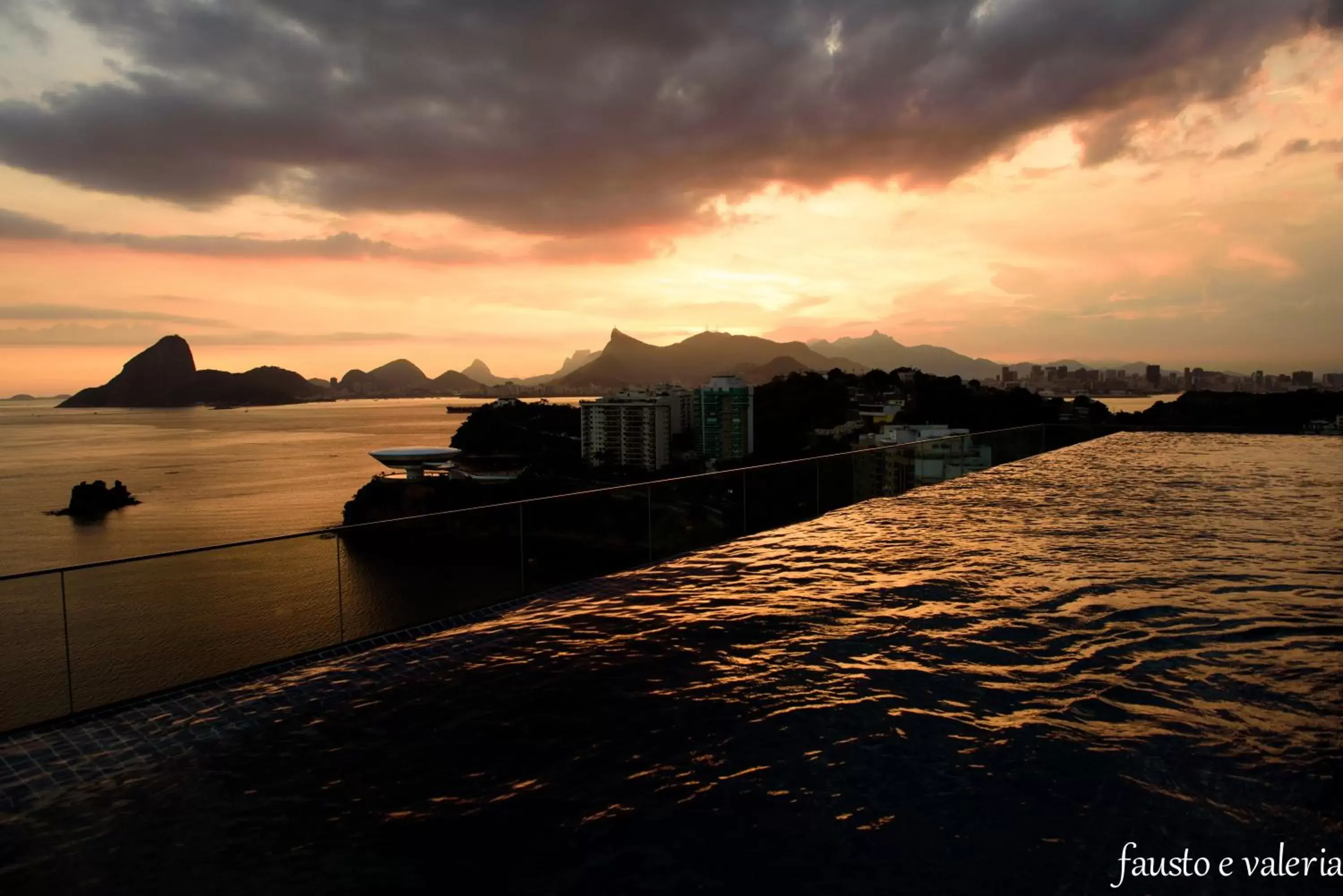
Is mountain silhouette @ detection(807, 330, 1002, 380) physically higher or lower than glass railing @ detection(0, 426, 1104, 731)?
higher

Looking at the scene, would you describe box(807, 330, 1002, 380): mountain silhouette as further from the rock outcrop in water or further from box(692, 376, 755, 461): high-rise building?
the rock outcrop in water

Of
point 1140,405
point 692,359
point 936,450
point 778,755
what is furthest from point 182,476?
point 692,359

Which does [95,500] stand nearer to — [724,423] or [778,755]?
[724,423]

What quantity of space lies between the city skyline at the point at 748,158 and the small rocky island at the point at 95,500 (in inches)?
699

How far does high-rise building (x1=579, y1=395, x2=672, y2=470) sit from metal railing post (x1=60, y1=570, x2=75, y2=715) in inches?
1400

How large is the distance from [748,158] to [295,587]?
509 inches

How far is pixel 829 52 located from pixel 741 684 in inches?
393

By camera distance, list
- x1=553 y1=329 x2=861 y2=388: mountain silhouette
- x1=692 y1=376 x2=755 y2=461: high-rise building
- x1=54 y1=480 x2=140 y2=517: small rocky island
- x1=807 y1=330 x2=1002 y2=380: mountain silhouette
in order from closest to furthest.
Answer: x1=692 y1=376 x2=755 y2=461: high-rise building < x1=54 y1=480 x2=140 y2=517: small rocky island < x1=807 y1=330 x2=1002 y2=380: mountain silhouette < x1=553 y1=329 x2=861 y2=388: mountain silhouette

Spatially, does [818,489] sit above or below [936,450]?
below

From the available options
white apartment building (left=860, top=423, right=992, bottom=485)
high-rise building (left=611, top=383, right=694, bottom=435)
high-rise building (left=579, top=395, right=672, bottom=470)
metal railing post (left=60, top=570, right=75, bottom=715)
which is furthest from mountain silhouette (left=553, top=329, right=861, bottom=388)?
metal railing post (left=60, top=570, right=75, bottom=715)

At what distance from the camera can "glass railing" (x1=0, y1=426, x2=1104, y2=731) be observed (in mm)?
3779

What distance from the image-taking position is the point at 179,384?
122m

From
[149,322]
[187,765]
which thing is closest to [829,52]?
[187,765]

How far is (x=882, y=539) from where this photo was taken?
25.2 ft
